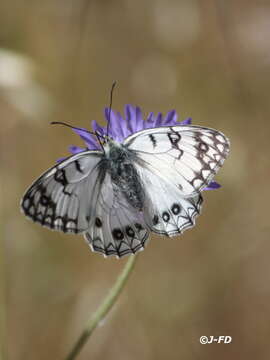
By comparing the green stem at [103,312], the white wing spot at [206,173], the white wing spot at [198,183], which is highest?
the white wing spot at [206,173]

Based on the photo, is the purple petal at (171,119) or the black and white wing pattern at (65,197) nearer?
the black and white wing pattern at (65,197)

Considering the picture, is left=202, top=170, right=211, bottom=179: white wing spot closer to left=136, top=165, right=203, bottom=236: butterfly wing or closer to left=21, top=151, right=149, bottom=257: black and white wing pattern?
left=136, top=165, right=203, bottom=236: butterfly wing

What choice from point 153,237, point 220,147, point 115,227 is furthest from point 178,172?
point 153,237

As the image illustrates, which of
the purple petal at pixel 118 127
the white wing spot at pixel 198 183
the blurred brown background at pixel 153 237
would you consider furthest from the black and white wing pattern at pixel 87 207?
the blurred brown background at pixel 153 237

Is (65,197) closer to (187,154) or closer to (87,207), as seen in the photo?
(87,207)

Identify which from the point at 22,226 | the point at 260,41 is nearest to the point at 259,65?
the point at 260,41

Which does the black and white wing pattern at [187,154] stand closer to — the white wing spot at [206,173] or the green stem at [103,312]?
the white wing spot at [206,173]
